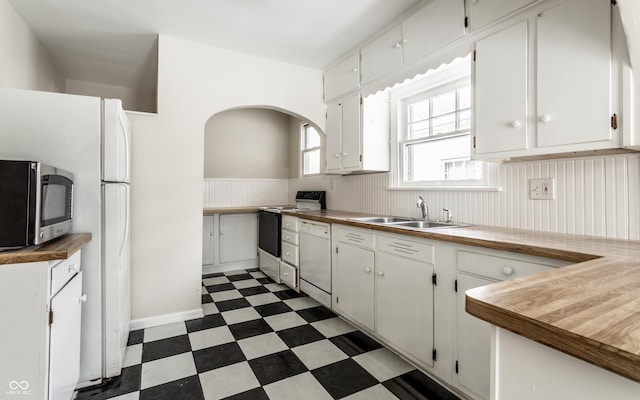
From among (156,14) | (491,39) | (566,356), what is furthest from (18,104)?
(491,39)

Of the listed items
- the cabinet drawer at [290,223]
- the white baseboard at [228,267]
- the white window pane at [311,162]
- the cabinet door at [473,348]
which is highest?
the white window pane at [311,162]

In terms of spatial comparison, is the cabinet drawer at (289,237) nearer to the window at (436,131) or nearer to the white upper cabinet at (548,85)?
the window at (436,131)

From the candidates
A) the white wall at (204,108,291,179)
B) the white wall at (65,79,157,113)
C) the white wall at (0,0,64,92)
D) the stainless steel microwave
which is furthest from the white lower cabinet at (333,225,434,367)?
the white wall at (65,79,157,113)

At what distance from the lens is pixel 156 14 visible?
2404 mm

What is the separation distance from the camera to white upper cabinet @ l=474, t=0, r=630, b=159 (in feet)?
4.52

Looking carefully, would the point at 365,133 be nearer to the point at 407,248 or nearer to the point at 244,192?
the point at 407,248

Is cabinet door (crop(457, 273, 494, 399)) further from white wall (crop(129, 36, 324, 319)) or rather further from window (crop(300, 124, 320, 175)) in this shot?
window (crop(300, 124, 320, 175))

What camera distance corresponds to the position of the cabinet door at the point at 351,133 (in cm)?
299

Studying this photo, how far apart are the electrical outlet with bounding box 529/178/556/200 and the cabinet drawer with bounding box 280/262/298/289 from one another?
2272 mm

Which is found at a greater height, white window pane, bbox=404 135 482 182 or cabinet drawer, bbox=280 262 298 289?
white window pane, bbox=404 135 482 182

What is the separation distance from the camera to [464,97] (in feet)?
7.73

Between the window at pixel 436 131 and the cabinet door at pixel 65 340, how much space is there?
2.50 meters

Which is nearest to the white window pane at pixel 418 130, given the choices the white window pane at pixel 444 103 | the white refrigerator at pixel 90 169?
the white window pane at pixel 444 103

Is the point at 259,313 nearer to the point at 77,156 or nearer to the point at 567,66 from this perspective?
the point at 77,156
